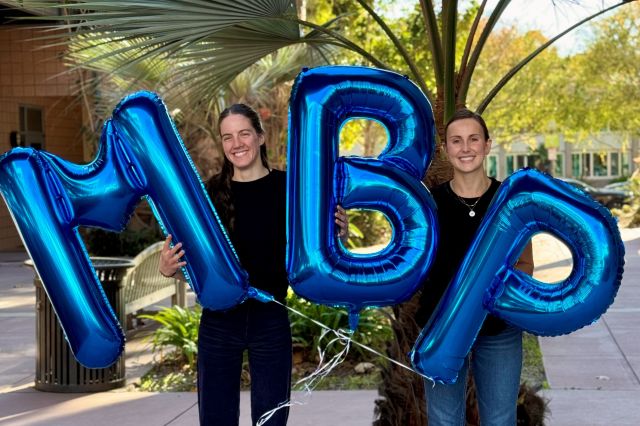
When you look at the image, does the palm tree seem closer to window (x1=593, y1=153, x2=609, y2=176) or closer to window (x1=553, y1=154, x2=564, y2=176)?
window (x1=553, y1=154, x2=564, y2=176)

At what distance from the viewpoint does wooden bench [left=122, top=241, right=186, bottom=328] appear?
7.29m

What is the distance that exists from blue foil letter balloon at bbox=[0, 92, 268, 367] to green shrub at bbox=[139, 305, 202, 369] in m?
3.87

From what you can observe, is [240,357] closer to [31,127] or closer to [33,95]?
[33,95]

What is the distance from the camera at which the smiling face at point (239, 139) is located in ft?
10.8

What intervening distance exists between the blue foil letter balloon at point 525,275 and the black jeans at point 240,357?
21.2 inches

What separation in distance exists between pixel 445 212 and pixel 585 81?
29041 mm

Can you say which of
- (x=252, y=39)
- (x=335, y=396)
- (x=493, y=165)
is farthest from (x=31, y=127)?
(x=493, y=165)

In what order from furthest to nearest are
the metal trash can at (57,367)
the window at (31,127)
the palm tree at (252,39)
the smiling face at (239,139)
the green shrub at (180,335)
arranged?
1. the window at (31,127)
2. the green shrub at (180,335)
3. the metal trash can at (57,367)
4. the palm tree at (252,39)
5. the smiling face at (239,139)

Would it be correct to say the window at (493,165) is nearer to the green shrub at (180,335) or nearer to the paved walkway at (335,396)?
the paved walkway at (335,396)

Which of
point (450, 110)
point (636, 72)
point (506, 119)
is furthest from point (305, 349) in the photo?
point (506, 119)

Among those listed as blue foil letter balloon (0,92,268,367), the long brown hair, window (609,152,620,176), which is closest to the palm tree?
blue foil letter balloon (0,92,268,367)

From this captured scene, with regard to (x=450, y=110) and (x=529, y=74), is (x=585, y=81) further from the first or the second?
(x=450, y=110)

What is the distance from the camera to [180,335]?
7312 mm

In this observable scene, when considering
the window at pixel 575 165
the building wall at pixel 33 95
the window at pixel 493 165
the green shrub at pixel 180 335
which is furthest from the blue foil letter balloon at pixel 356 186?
the window at pixel 575 165
